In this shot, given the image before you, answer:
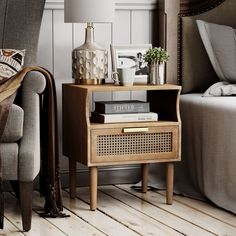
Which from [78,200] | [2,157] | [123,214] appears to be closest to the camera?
[2,157]

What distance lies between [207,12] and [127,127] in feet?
3.08

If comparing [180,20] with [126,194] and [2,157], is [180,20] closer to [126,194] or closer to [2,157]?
[126,194]

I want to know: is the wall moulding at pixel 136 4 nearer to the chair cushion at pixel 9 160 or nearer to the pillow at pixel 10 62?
the pillow at pixel 10 62

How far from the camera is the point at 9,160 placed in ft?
9.70

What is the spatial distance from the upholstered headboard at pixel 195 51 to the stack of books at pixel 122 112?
1.76 ft

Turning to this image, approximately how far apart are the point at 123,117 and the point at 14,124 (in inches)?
24.4

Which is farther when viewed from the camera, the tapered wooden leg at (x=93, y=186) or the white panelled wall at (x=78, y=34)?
the white panelled wall at (x=78, y=34)

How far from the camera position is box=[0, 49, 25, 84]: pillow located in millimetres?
3322

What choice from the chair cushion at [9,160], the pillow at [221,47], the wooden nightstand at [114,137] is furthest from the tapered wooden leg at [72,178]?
the pillow at [221,47]

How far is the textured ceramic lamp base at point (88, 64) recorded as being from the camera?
3.45 m

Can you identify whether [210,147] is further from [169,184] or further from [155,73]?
[155,73]

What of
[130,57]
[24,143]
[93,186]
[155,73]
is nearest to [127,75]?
[155,73]

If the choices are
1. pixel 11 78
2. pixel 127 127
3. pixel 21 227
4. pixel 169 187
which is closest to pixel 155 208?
pixel 169 187

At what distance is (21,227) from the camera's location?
119 inches
